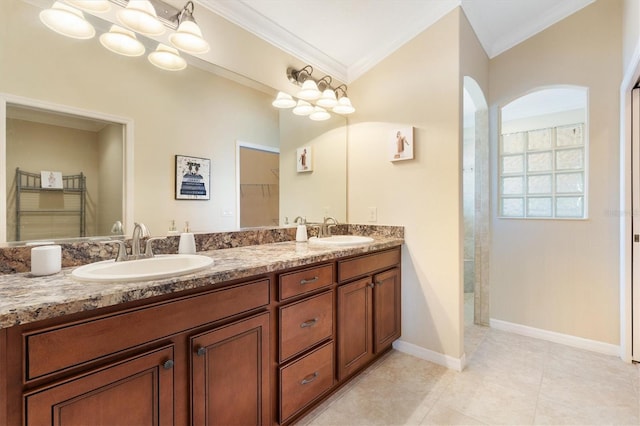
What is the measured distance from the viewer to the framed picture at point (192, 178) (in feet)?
5.33

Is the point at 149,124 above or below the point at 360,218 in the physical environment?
above

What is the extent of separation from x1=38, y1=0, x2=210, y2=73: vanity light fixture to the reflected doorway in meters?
0.61

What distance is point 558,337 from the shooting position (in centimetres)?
248

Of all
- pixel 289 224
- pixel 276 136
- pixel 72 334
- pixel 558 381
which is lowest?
pixel 558 381

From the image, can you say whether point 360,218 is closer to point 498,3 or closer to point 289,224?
point 289,224

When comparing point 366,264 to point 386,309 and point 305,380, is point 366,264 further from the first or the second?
point 305,380

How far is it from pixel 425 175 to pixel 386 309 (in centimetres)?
103

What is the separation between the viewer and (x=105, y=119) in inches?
54.3

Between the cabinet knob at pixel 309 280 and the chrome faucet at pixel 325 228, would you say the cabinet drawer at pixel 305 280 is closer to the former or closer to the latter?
the cabinet knob at pixel 309 280

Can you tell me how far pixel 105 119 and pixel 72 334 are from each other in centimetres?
100

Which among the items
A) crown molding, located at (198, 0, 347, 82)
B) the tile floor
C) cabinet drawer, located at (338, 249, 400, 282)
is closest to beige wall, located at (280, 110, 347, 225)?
crown molding, located at (198, 0, 347, 82)

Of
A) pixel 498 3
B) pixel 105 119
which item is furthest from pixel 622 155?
pixel 105 119

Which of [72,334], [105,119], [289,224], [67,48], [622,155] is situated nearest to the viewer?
[72,334]

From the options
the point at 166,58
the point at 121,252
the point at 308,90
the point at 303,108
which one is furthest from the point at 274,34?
the point at 121,252
